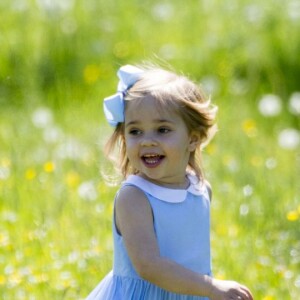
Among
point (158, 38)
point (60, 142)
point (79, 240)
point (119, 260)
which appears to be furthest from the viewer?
point (158, 38)

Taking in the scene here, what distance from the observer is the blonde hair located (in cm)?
335

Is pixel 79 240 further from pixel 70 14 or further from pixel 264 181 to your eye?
pixel 70 14

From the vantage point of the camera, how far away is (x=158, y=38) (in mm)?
7934

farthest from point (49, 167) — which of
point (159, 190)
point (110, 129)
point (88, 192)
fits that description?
point (159, 190)

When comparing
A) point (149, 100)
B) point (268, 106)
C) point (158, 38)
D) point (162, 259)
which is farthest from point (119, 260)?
point (158, 38)

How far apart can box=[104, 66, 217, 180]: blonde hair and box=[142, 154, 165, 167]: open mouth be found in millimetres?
146

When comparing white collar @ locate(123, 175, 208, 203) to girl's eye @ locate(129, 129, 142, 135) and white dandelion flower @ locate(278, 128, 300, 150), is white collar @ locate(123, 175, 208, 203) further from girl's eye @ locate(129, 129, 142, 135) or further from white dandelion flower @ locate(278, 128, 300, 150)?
white dandelion flower @ locate(278, 128, 300, 150)

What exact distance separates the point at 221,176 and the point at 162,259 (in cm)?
246

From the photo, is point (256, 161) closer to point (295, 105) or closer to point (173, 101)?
point (295, 105)

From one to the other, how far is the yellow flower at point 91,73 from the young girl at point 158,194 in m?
3.76

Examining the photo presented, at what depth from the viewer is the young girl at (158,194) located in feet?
10.6

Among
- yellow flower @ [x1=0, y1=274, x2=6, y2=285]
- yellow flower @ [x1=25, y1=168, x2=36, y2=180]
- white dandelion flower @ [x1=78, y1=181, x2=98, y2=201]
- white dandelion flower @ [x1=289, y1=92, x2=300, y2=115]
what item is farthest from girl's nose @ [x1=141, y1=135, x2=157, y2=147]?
white dandelion flower @ [x1=289, y1=92, x2=300, y2=115]

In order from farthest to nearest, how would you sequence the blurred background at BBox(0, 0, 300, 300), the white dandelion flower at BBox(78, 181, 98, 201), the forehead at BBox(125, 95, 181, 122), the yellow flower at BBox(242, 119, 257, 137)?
the yellow flower at BBox(242, 119, 257, 137) < the white dandelion flower at BBox(78, 181, 98, 201) < the blurred background at BBox(0, 0, 300, 300) < the forehead at BBox(125, 95, 181, 122)

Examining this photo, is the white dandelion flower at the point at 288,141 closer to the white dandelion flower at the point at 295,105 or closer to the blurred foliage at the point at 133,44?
the white dandelion flower at the point at 295,105
